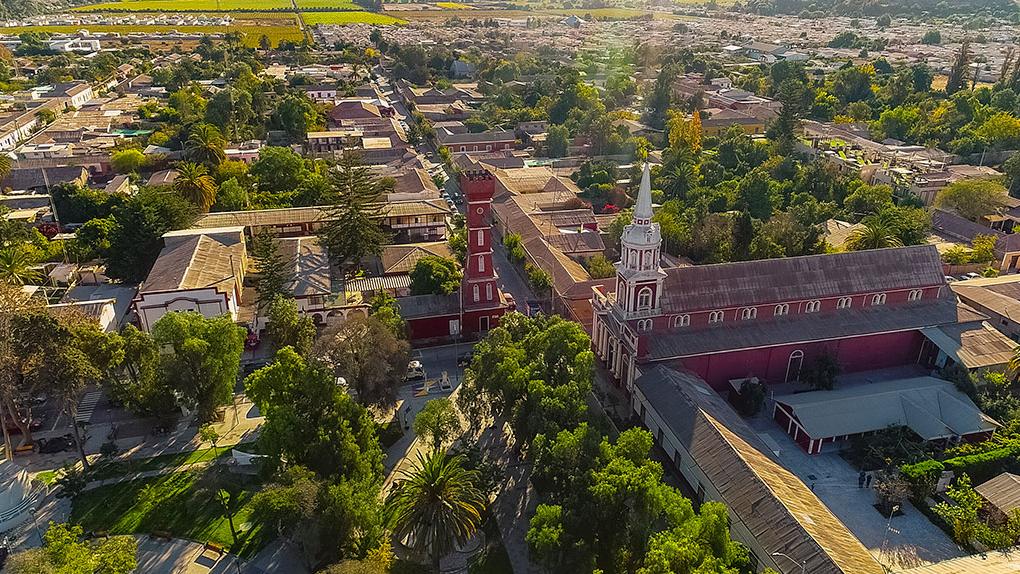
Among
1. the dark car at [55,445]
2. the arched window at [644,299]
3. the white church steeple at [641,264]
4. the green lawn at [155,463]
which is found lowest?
the green lawn at [155,463]

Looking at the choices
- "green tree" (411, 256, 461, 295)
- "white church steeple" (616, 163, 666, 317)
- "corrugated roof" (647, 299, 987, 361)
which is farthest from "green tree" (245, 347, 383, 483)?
"corrugated roof" (647, 299, 987, 361)

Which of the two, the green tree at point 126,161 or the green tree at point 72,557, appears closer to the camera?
the green tree at point 72,557

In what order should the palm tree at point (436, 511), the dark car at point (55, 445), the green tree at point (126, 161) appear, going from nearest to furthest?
1. the palm tree at point (436, 511)
2. the dark car at point (55, 445)
3. the green tree at point (126, 161)

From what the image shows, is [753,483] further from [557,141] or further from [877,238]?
[557,141]

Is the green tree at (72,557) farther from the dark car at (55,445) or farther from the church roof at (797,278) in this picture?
the church roof at (797,278)

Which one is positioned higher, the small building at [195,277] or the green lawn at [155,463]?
the small building at [195,277]

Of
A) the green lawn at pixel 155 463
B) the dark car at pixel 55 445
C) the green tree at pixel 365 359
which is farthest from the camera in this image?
the dark car at pixel 55 445

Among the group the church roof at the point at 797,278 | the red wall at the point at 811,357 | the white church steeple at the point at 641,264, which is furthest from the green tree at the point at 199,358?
the red wall at the point at 811,357
